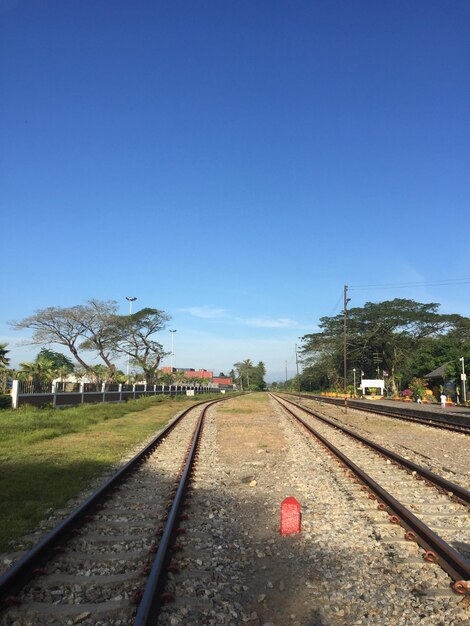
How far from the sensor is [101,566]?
484 centimetres

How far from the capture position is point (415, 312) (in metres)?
76.7

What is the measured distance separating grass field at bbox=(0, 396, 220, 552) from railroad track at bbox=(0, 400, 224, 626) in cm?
74

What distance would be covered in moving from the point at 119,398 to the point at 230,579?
122 feet

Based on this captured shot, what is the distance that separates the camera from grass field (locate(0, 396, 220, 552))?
6863 millimetres

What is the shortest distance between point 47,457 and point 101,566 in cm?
707

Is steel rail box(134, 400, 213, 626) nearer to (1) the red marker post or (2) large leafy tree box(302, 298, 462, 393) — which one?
(1) the red marker post

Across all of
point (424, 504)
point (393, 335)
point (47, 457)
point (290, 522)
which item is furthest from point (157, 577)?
point (393, 335)

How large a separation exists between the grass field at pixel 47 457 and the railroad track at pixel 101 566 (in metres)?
0.74

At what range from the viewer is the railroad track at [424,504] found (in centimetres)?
492

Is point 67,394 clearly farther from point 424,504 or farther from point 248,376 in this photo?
point 248,376

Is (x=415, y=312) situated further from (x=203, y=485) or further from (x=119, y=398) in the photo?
(x=203, y=485)

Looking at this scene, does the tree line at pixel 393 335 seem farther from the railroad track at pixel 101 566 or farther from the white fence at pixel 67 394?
the railroad track at pixel 101 566

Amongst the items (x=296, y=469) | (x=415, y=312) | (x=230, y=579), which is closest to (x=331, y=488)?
(x=296, y=469)

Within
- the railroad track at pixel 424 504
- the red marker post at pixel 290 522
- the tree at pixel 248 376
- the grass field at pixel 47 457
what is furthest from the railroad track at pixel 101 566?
the tree at pixel 248 376
